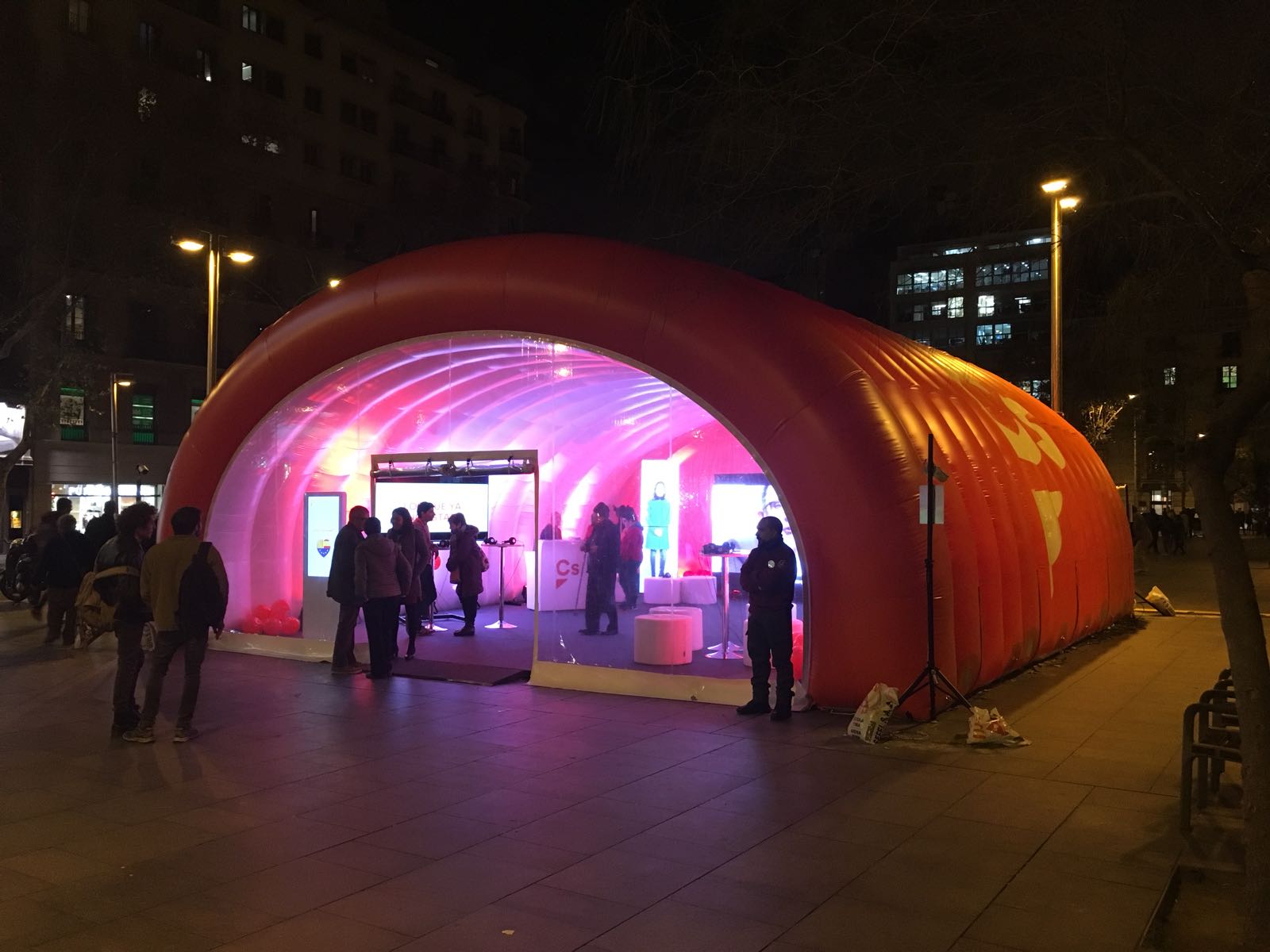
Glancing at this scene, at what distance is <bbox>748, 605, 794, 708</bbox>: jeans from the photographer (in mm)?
9273

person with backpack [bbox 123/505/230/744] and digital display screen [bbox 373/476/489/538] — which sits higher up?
digital display screen [bbox 373/476/489/538]

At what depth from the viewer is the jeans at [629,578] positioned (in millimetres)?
15000

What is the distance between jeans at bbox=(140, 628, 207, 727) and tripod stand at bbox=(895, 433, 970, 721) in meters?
5.67

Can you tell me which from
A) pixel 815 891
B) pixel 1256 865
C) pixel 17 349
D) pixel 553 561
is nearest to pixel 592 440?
pixel 553 561

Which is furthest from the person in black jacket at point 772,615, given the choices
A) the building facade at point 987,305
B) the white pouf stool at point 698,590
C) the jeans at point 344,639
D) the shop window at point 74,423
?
the shop window at point 74,423

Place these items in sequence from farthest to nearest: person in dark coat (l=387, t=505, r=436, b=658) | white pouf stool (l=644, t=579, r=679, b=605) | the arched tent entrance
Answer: white pouf stool (l=644, t=579, r=679, b=605) → person in dark coat (l=387, t=505, r=436, b=658) → the arched tent entrance

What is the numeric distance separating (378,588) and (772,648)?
14.7ft

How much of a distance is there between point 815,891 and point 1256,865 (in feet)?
6.35

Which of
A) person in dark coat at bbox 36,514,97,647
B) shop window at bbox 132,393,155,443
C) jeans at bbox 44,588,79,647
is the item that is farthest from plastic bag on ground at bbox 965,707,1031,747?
shop window at bbox 132,393,155,443

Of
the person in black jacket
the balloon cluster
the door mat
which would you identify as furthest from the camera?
the balloon cluster

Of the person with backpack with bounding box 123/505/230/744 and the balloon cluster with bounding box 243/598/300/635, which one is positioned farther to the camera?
the balloon cluster with bounding box 243/598/300/635

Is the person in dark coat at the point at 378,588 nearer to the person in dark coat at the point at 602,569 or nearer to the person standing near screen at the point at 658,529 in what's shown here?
the person in dark coat at the point at 602,569

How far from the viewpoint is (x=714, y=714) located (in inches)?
379

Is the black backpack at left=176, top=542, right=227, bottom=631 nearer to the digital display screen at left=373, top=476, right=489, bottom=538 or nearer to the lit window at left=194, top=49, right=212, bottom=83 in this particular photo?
the digital display screen at left=373, top=476, right=489, bottom=538
